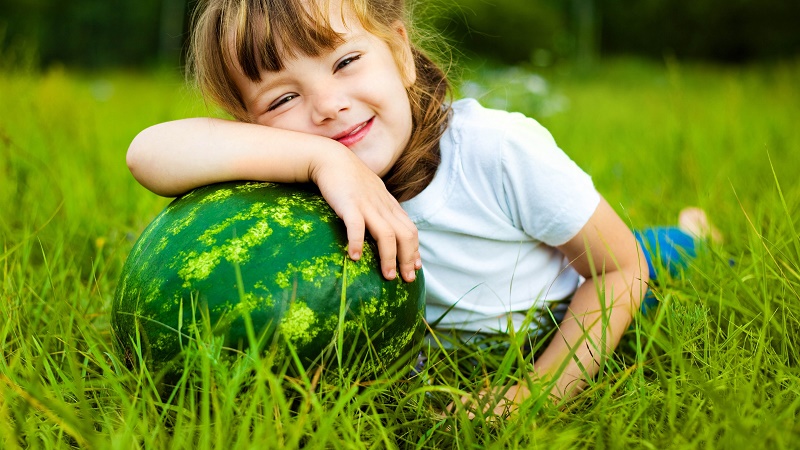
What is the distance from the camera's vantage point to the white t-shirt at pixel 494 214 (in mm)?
2080

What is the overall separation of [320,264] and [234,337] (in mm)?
257

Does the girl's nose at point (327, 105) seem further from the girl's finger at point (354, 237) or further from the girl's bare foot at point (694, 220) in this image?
the girl's bare foot at point (694, 220)

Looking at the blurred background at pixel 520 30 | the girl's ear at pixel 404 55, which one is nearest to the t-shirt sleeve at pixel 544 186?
the girl's ear at pixel 404 55

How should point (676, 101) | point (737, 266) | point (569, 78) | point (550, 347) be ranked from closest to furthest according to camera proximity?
point (550, 347) → point (737, 266) → point (676, 101) → point (569, 78)

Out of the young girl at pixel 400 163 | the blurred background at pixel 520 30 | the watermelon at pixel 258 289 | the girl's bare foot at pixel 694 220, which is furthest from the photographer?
the blurred background at pixel 520 30

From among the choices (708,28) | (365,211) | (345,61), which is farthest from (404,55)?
(708,28)

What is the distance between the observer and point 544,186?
2.07 metres

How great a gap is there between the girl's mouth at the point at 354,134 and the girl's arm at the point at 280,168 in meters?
0.14

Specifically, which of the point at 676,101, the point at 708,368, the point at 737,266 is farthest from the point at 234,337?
the point at 676,101

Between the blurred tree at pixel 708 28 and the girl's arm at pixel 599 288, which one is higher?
the girl's arm at pixel 599 288

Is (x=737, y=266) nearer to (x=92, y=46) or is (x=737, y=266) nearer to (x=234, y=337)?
(x=234, y=337)

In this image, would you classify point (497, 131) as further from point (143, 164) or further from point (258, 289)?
point (143, 164)

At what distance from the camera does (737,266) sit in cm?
231

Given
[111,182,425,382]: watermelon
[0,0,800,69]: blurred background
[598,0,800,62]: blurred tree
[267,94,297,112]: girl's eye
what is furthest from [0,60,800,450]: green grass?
[598,0,800,62]: blurred tree
